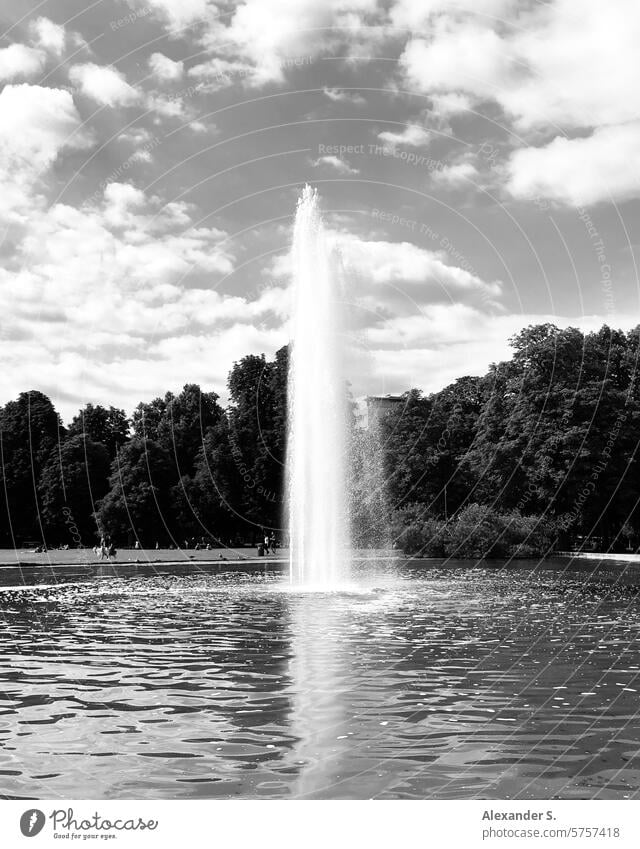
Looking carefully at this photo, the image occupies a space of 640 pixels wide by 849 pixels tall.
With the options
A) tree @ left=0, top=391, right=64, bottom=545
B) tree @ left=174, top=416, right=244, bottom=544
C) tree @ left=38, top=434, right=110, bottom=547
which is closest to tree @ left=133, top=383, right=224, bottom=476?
tree @ left=174, top=416, right=244, bottom=544

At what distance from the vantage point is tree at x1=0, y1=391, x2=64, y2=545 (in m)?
107

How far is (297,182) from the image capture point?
43312 mm

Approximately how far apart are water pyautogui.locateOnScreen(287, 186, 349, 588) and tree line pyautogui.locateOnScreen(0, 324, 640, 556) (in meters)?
29.7

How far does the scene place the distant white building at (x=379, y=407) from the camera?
104 m

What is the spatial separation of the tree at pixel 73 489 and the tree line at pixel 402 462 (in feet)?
0.76

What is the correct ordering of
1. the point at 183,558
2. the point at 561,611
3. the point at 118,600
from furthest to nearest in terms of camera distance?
1. the point at 183,558
2. the point at 118,600
3. the point at 561,611

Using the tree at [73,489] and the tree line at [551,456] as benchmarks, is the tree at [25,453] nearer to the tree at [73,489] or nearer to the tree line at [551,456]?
the tree at [73,489]

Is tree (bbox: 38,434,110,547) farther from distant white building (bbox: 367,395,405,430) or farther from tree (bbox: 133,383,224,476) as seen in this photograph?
distant white building (bbox: 367,395,405,430)

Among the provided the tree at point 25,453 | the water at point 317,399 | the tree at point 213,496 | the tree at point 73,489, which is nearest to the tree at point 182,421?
the tree at point 213,496

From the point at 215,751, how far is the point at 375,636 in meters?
11.0

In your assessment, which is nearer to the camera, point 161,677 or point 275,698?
point 275,698
